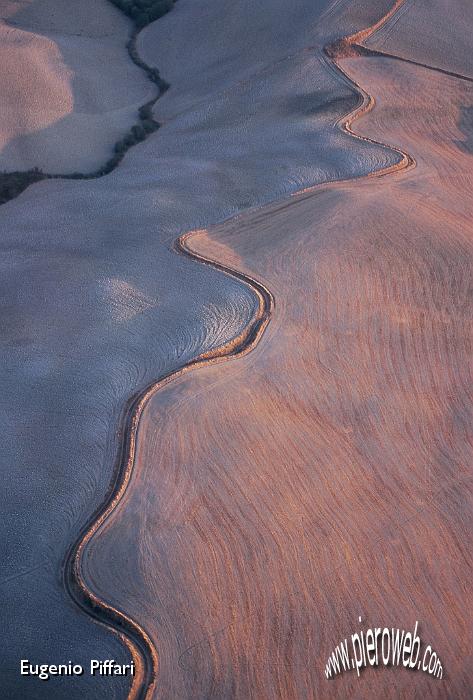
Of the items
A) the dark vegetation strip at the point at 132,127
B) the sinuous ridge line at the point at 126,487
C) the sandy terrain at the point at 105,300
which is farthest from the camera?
the dark vegetation strip at the point at 132,127

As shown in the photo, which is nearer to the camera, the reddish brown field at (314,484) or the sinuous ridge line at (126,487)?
the sinuous ridge line at (126,487)

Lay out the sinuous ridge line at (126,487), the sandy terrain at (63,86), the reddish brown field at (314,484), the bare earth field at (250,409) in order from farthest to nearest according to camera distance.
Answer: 1. the sandy terrain at (63,86)
2. the bare earth field at (250,409)
3. the reddish brown field at (314,484)
4. the sinuous ridge line at (126,487)

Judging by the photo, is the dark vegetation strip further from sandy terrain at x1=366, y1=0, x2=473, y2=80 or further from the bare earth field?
sandy terrain at x1=366, y1=0, x2=473, y2=80

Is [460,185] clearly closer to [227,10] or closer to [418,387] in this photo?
[418,387]

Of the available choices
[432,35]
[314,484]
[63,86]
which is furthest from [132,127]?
[314,484]

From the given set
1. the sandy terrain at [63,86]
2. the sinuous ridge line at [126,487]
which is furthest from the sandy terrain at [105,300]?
the sandy terrain at [63,86]

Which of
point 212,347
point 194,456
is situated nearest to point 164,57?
point 212,347

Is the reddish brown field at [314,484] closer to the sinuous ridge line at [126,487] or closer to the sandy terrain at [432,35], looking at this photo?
the sinuous ridge line at [126,487]

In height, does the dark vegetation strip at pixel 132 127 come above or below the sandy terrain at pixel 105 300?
above
